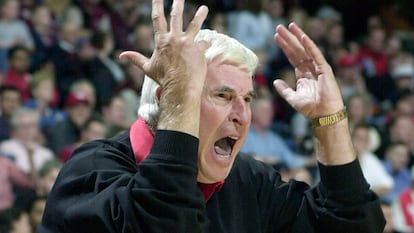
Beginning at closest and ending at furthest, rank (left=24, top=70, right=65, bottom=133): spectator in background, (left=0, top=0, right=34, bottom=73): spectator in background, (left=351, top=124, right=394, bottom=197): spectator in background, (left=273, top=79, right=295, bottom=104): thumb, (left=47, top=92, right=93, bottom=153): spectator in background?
(left=273, top=79, right=295, bottom=104): thumb → (left=47, top=92, right=93, bottom=153): spectator in background → (left=24, top=70, right=65, bottom=133): spectator in background → (left=351, top=124, right=394, bottom=197): spectator in background → (left=0, top=0, right=34, bottom=73): spectator in background

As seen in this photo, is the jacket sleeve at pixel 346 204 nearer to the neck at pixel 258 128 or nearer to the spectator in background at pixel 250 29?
the neck at pixel 258 128

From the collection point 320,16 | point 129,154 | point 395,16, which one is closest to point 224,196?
point 129,154

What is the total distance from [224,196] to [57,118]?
491 cm

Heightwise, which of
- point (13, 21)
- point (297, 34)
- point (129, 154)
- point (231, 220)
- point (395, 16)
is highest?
point (297, 34)

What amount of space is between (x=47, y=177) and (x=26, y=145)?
60 centimetres

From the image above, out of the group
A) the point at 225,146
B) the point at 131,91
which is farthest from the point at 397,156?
the point at 225,146

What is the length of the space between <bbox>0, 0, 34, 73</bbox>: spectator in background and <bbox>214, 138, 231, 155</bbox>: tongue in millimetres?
6154

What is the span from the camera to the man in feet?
8.46

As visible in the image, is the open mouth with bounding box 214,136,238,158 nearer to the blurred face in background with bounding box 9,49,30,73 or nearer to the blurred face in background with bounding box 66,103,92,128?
the blurred face in background with bounding box 66,103,92,128

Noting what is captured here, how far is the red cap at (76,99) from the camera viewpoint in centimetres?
805

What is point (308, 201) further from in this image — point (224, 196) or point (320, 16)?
point (320, 16)

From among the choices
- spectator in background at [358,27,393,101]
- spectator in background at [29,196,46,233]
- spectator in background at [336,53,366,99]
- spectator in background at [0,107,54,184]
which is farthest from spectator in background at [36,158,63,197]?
spectator in background at [358,27,393,101]

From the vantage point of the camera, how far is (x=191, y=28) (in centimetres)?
265

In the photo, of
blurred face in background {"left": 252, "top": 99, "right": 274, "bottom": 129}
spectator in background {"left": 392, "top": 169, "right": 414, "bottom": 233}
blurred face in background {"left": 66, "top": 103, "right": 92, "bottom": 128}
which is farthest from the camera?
blurred face in background {"left": 252, "top": 99, "right": 274, "bottom": 129}
